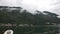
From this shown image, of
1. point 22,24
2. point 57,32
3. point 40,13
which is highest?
point 40,13

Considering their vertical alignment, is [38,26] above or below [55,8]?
below

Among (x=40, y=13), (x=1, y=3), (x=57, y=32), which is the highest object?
(x=1, y=3)

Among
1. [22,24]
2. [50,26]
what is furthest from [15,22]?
[50,26]

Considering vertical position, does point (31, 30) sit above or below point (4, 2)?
below

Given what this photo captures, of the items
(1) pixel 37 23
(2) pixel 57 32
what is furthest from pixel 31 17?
(2) pixel 57 32

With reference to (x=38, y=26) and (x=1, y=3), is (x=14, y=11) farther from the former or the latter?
(x=38, y=26)

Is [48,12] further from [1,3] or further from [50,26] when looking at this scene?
[1,3]
